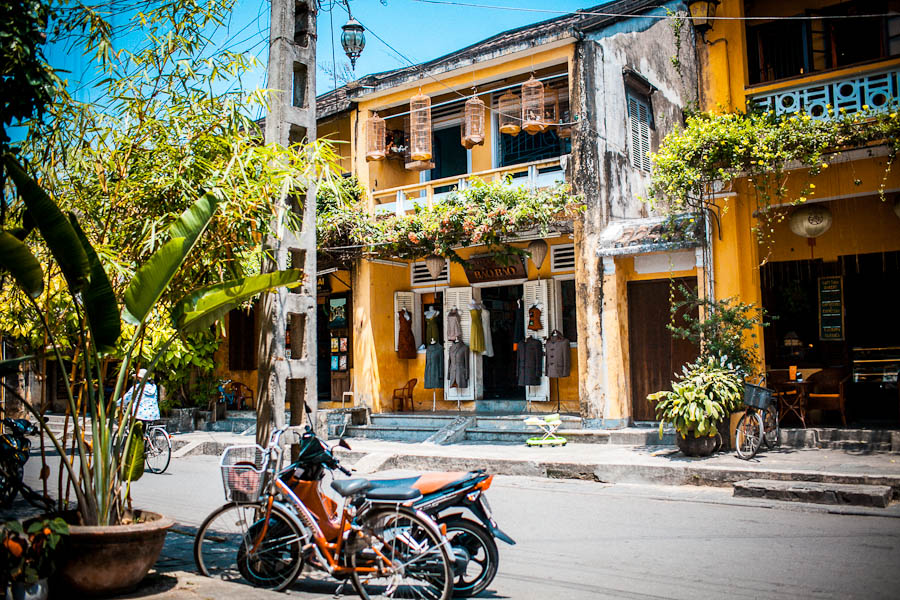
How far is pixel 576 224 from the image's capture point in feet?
48.5

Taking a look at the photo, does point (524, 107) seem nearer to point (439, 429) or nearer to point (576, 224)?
point (576, 224)

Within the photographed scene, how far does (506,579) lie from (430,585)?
937 millimetres

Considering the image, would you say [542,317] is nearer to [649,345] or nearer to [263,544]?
[649,345]

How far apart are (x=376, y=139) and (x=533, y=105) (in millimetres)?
3975

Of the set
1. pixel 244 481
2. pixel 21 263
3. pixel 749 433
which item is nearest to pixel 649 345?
pixel 749 433

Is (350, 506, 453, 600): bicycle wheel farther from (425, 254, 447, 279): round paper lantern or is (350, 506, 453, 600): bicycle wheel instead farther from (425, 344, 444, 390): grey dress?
(425, 344, 444, 390): grey dress

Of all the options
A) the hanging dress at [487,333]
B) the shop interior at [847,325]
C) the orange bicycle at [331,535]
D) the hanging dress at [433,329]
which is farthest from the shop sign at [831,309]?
the orange bicycle at [331,535]

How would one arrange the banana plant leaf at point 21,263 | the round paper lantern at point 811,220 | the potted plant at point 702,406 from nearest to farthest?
the banana plant leaf at point 21,263 → the potted plant at point 702,406 → the round paper lantern at point 811,220

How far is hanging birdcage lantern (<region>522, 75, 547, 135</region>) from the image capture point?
14766 mm

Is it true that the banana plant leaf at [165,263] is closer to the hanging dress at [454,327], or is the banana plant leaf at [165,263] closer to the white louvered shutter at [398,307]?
the hanging dress at [454,327]

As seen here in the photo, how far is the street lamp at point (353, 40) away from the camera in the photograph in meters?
18.9

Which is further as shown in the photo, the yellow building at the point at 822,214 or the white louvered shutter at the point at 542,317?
the white louvered shutter at the point at 542,317

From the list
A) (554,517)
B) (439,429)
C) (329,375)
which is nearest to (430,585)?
(554,517)

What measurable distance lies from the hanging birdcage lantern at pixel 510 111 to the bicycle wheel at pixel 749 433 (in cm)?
777
